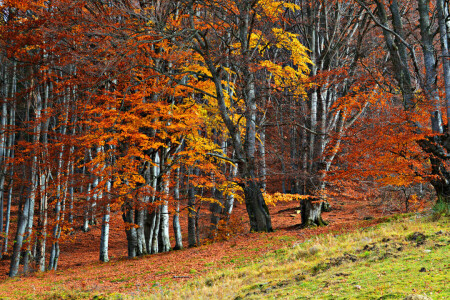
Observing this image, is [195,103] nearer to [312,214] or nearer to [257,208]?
[257,208]

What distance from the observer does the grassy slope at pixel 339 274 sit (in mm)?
4508

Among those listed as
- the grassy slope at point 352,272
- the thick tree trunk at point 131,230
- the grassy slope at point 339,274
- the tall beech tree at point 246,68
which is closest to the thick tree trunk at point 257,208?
the tall beech tree at point 246,68

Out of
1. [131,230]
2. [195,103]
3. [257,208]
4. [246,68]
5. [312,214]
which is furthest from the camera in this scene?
[312,214]

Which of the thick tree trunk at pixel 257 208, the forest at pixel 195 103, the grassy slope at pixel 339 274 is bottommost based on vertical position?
the grassy slope at pixel 339 274

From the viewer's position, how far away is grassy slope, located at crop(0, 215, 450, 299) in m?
4.51

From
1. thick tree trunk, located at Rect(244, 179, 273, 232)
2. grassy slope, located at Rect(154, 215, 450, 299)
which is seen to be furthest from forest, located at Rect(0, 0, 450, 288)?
grassy slope, located at Rect(154, 215, 450, 299)

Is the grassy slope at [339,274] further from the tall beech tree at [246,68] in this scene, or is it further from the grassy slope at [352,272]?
the tall beech tree at [246,68]

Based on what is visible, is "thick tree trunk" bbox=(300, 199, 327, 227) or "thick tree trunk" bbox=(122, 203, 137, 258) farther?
"thick tree trunk" bbox=(300, 199, 327, 227)

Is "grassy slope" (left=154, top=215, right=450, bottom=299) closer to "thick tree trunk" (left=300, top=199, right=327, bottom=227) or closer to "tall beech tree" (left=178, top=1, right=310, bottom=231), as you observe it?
"tall beech tree" (left=178, top=1, right=310, bottom=231)

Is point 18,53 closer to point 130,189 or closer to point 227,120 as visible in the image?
point 130,189

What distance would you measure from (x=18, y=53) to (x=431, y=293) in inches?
610

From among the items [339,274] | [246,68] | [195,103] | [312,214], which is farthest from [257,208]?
[339,274]

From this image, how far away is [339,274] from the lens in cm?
568

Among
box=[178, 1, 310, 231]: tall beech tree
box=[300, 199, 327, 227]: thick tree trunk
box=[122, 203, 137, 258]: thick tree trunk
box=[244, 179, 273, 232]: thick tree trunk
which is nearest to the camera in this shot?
box=[178, 1, 310, 231]: tall beech tree
